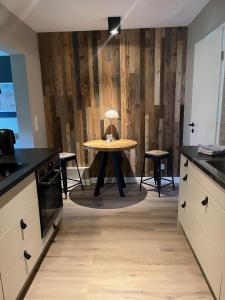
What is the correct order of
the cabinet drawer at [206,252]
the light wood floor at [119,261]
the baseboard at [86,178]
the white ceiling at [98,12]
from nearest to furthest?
the cabinet drawer at [206,252] < the light wood floor at [119,261] < the white ceiling at [98,12] < the baseboard at [86,178]

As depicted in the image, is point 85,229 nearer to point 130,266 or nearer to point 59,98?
point 130,266

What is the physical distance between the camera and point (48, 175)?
2062 mm

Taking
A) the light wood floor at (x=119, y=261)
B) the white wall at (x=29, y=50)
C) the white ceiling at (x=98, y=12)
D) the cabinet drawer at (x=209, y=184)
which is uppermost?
the white ceiling at (x=98, y=12)

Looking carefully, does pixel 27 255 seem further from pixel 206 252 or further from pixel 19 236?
pixel 206 252

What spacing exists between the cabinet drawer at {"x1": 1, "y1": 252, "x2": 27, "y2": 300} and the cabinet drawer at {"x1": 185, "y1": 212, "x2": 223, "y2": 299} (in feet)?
4.29

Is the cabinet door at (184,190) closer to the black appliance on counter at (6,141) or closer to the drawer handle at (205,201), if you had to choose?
the drawer handle at (205,201)

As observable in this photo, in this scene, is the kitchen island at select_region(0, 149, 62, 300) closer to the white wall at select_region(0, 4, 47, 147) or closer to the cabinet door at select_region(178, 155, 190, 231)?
the cabinet door at select_region(178, 155, 190, 231)

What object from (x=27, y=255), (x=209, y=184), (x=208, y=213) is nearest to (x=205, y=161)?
(x=209, y=184)

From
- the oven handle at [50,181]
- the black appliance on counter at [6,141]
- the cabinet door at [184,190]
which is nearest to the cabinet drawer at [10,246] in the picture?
the oven handle at [50,181]

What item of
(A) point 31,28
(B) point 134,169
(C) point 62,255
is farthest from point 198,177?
(A) point 31,28

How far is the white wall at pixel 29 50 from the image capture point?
8.34 feet

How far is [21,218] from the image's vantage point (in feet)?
5.11

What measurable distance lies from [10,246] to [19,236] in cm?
12

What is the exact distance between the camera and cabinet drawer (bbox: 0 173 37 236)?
52.9 inches
